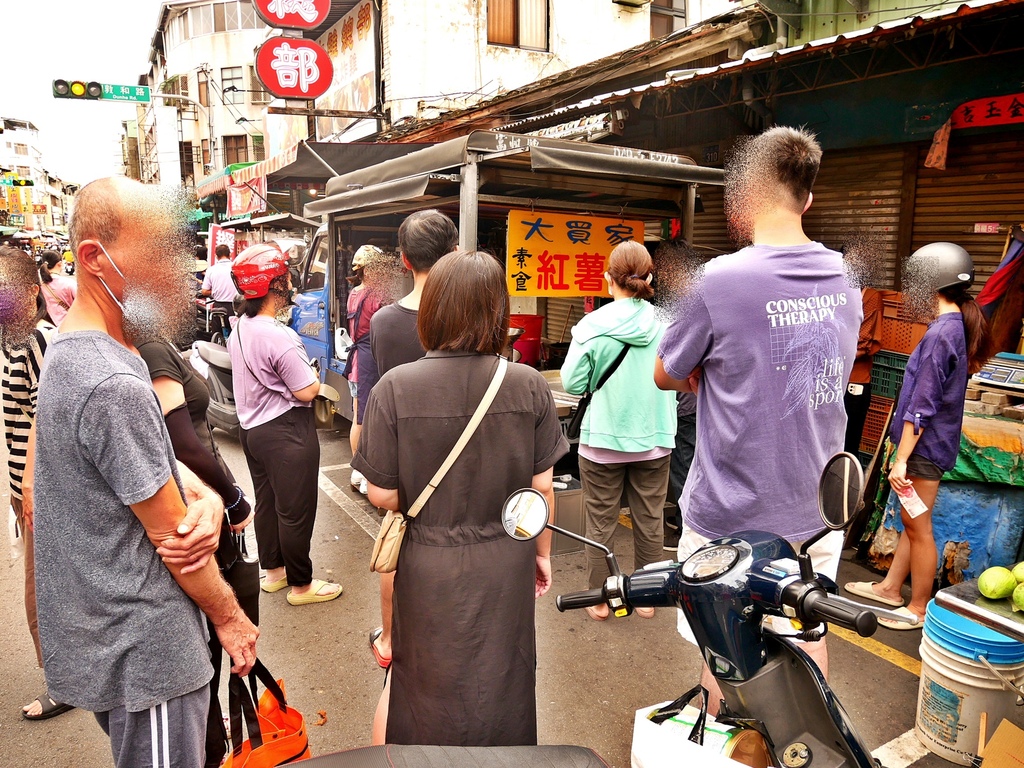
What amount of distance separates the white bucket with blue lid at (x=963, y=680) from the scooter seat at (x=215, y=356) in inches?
250

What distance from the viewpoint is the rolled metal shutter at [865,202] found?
5.93 meters

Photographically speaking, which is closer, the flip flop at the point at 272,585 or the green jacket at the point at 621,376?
the green jacket at the point at 621,376

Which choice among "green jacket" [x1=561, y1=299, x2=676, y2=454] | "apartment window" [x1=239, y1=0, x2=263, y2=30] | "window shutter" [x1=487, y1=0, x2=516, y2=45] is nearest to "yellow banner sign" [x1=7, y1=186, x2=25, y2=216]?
"apartment window" [x1=239, y1=0, x2=263, y2=30]

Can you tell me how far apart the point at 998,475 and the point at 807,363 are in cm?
260

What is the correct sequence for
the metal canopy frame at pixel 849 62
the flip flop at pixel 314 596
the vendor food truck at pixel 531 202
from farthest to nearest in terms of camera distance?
1. the vendor food truck at pixel 531 202
2. the metal canopy frame at pixel 849 62
3. the flip flop at pixel 314 596

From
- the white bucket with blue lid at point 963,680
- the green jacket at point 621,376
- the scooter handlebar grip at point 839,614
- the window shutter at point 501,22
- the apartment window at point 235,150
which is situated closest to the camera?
the scooter handlebar grip at point 839,614

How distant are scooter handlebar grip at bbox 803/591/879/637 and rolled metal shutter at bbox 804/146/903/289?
550 cm

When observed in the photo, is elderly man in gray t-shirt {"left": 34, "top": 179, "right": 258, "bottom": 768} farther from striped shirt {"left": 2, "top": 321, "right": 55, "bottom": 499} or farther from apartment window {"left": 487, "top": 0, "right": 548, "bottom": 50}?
apartment window {"left": 487, "top": 0, "right": 548, "bottom": 50}

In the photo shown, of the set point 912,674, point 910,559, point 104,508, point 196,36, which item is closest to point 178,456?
point 104,508

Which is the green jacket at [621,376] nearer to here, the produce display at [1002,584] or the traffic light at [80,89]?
the produce display at [1002,584]

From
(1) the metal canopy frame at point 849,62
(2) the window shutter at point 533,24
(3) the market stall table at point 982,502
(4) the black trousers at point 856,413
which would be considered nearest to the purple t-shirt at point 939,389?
(3) the market stall table at point 982,502

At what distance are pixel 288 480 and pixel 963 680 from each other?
10.5ft

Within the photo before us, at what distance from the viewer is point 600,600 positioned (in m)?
1.70

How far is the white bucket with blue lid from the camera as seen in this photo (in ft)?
8.13
